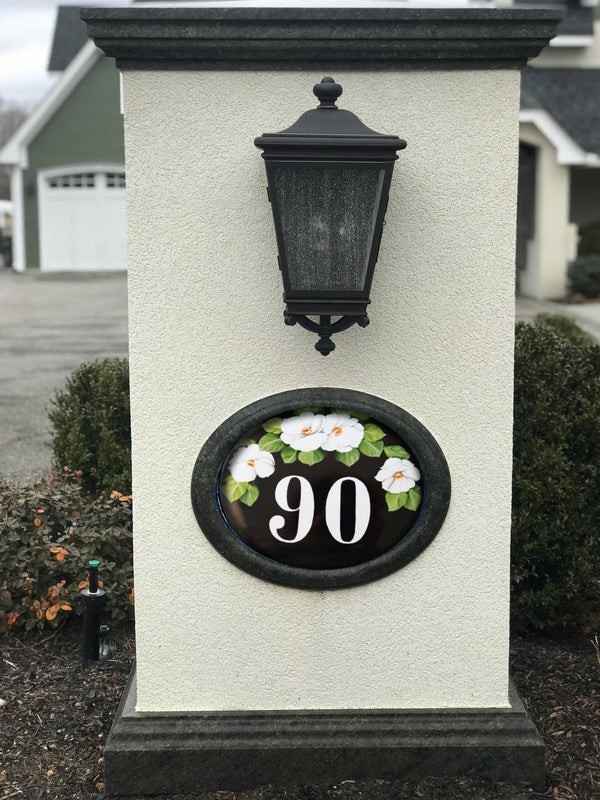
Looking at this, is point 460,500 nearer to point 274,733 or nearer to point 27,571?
point 274,733

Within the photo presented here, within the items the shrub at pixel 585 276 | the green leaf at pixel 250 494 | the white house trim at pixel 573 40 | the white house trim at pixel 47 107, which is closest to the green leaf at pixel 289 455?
the green leaf at pixel 250 494

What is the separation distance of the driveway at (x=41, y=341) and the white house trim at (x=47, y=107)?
297 cm

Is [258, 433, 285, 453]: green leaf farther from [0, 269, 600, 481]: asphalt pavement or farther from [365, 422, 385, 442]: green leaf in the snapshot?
[0, 269, 600, 481]: asphalt pavement

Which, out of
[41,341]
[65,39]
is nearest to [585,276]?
[41,341]

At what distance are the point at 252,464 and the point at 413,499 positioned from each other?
1.78 ft

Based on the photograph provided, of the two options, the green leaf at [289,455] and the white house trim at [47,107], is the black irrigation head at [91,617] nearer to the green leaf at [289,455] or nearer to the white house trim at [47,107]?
the green leaf at [289,455]

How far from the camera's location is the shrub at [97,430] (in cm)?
505

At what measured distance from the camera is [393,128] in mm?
3066

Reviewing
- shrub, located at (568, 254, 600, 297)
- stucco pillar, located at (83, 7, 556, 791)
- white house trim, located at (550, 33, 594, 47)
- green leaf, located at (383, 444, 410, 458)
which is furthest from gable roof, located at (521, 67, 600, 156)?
green leaf, located at (383, 444, 410, 458)

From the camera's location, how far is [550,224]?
1830cm

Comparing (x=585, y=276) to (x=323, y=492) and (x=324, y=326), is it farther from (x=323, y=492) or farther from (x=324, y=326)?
(x=324, y=326)

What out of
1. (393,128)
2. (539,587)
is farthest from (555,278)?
(393,128)

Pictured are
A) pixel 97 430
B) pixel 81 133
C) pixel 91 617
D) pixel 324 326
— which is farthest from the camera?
pixel 81 133

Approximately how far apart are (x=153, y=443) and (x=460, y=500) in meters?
1.03
